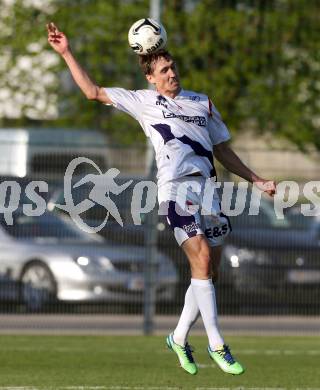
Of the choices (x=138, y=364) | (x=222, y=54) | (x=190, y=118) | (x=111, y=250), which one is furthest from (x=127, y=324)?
(x=222, y=54)

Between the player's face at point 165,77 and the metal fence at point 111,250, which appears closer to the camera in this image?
the player's face at point 165,77

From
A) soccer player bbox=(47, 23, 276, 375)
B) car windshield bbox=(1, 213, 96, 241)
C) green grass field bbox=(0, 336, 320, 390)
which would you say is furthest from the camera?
car windshield bbox=(1, 213, 96, 241)

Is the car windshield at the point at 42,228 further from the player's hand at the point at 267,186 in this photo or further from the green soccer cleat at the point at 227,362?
the green soccer cleat at the point at 227,362

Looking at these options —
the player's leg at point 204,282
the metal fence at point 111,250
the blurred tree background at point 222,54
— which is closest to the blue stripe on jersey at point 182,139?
the player's leg at point 204,282

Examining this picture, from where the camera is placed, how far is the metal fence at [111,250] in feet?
60.5

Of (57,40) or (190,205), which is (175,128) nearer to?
(190,205)

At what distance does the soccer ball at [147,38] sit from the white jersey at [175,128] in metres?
0.33

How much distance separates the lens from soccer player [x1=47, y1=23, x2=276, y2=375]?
10.4 metres

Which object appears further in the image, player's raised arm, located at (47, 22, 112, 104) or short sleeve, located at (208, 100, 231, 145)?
short sleeve, located at (208, 100, 231, 145)

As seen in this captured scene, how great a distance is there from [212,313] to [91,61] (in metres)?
19.0

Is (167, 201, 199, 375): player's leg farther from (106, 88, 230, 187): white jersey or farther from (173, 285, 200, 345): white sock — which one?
(106, 88, 230, 187): white jersey

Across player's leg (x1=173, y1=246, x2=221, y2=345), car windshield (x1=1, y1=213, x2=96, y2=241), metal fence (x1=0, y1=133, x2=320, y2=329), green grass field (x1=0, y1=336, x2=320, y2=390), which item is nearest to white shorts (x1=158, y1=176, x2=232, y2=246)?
player's leg (x1=173, y1=246, x2=221, y2=345)

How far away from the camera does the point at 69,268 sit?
752 inches

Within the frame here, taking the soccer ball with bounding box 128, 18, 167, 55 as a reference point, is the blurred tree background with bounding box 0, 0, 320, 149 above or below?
above
